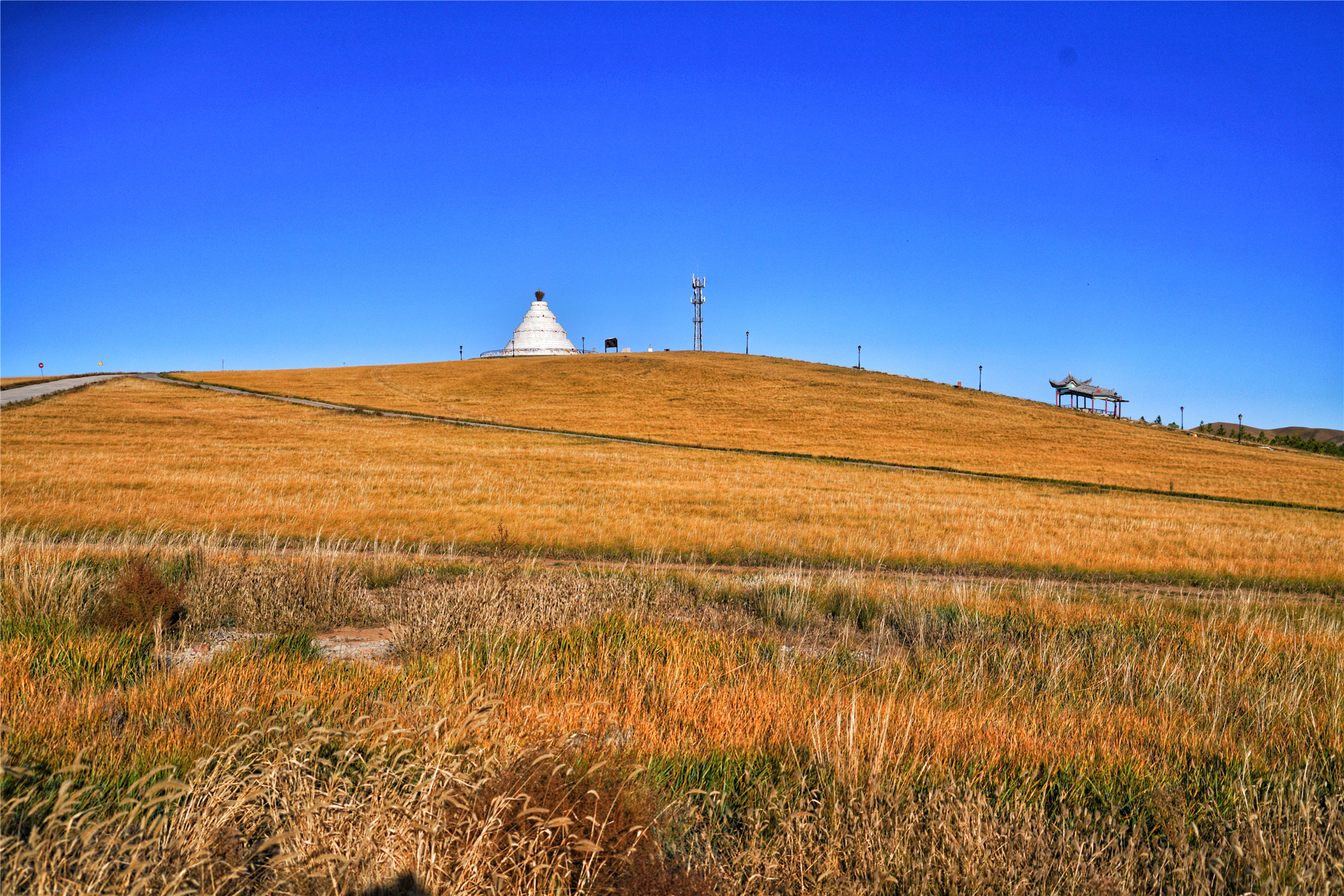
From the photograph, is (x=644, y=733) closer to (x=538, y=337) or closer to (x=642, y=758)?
(x=642, y=758)

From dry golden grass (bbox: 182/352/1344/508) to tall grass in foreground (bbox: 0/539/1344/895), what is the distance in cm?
3584

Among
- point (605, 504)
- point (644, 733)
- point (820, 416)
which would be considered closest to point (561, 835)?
point (644, 733)

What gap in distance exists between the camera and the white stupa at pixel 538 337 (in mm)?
114688

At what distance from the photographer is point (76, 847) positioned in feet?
8.41

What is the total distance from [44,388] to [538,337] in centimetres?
6509

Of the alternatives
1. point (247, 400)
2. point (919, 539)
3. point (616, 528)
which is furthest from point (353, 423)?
point (919, 539)

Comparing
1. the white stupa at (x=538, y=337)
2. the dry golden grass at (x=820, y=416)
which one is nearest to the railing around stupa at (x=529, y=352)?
the white stupa at (x=538, y=337)

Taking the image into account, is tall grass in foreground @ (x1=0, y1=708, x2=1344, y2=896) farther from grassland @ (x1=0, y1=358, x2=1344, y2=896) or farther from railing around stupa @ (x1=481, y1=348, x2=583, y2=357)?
railing around stupa @ (x1=481, y1=348, x2=583, y2=357)

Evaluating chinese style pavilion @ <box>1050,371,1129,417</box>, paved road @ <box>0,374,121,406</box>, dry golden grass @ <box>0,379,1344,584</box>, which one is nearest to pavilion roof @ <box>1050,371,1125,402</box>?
chinese style pavilion @ <box>1050,371,1129,417</box>

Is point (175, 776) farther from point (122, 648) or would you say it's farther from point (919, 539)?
point (919, 539)

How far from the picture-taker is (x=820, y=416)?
2254 inches

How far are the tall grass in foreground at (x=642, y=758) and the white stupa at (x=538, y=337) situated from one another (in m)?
110

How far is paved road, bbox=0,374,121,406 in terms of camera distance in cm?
4972

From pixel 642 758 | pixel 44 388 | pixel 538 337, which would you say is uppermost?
pixel 538 337
